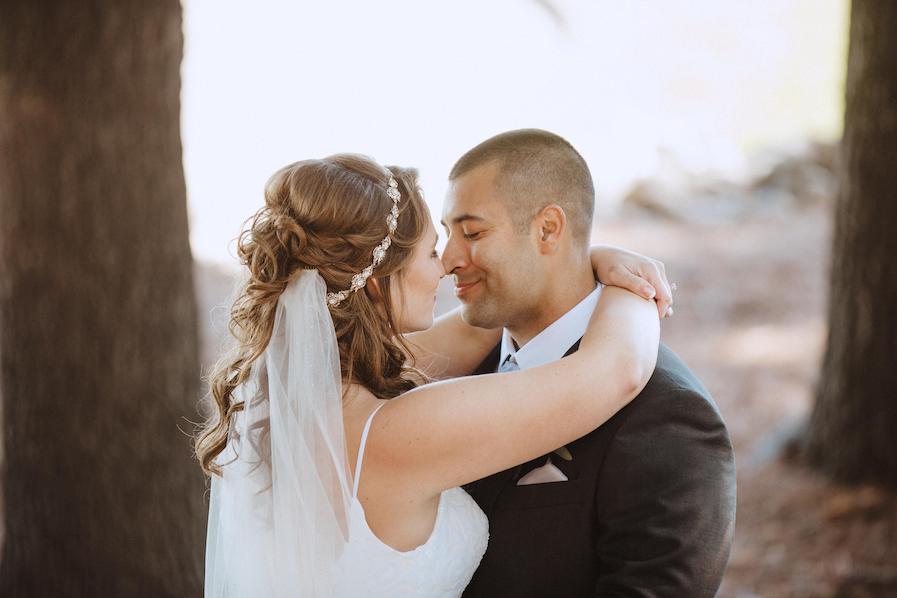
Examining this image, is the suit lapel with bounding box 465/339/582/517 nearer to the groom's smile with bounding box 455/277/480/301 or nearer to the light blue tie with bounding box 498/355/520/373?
the light blue tie with bounding box 498/355/520/373

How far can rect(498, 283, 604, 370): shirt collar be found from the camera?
3.01 m

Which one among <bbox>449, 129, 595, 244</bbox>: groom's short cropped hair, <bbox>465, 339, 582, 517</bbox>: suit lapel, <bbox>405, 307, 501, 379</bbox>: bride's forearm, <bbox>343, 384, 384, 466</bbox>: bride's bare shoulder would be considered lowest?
<bbox>465, 339, 582, 517</bbox>: suit lapel

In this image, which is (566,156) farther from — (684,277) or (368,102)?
(368,102)

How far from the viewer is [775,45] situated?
18609 mm

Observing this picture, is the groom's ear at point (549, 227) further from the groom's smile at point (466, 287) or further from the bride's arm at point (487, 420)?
the bride's arm at point (487, 420)

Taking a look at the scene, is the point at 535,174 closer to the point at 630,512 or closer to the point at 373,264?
the point at 373,264

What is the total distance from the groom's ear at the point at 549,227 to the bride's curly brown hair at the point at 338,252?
511mm

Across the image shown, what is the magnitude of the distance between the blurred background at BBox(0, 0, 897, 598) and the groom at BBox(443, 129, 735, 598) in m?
1.67

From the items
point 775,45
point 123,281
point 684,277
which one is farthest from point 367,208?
point 775,45

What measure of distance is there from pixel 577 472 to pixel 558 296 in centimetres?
69

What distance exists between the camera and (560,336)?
119 inches

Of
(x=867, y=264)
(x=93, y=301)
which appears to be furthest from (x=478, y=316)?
(x=867, y=264)

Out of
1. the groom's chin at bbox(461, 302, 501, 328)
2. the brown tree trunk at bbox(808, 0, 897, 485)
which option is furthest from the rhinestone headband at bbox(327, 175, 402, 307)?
the brown tree trunk at bbox(808, 0, 897, 485)

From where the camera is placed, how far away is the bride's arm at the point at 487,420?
234cm
